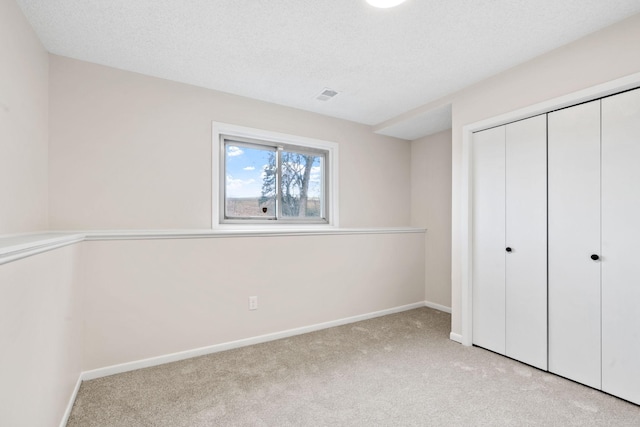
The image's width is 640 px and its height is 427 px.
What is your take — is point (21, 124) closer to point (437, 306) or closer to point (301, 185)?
point (301, 185)

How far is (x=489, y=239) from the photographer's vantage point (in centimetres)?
265

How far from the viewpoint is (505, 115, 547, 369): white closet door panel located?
90.3 inches

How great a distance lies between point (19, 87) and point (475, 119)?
10.6 ft

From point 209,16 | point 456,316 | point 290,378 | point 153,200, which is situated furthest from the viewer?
point 456,316

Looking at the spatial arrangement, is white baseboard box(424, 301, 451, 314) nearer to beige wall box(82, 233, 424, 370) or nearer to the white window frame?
beige wall box(82, 233, 424, 370)

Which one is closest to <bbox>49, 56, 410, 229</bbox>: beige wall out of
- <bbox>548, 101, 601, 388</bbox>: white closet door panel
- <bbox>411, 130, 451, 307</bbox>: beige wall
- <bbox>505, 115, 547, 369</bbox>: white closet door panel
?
<bbox>411, 130, 451, 307</bbox>: beige wall

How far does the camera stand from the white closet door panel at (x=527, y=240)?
2.29m

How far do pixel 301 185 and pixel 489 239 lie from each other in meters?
2.00

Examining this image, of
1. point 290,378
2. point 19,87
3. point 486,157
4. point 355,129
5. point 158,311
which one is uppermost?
point 355,129

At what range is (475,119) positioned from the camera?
2.67 metres

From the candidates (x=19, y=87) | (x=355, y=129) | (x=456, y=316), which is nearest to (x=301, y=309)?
(x=456, y=316)

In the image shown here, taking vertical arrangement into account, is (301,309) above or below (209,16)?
below

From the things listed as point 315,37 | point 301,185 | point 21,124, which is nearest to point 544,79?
point 315,37

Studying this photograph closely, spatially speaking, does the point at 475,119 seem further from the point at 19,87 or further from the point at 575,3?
the point at 19,87
